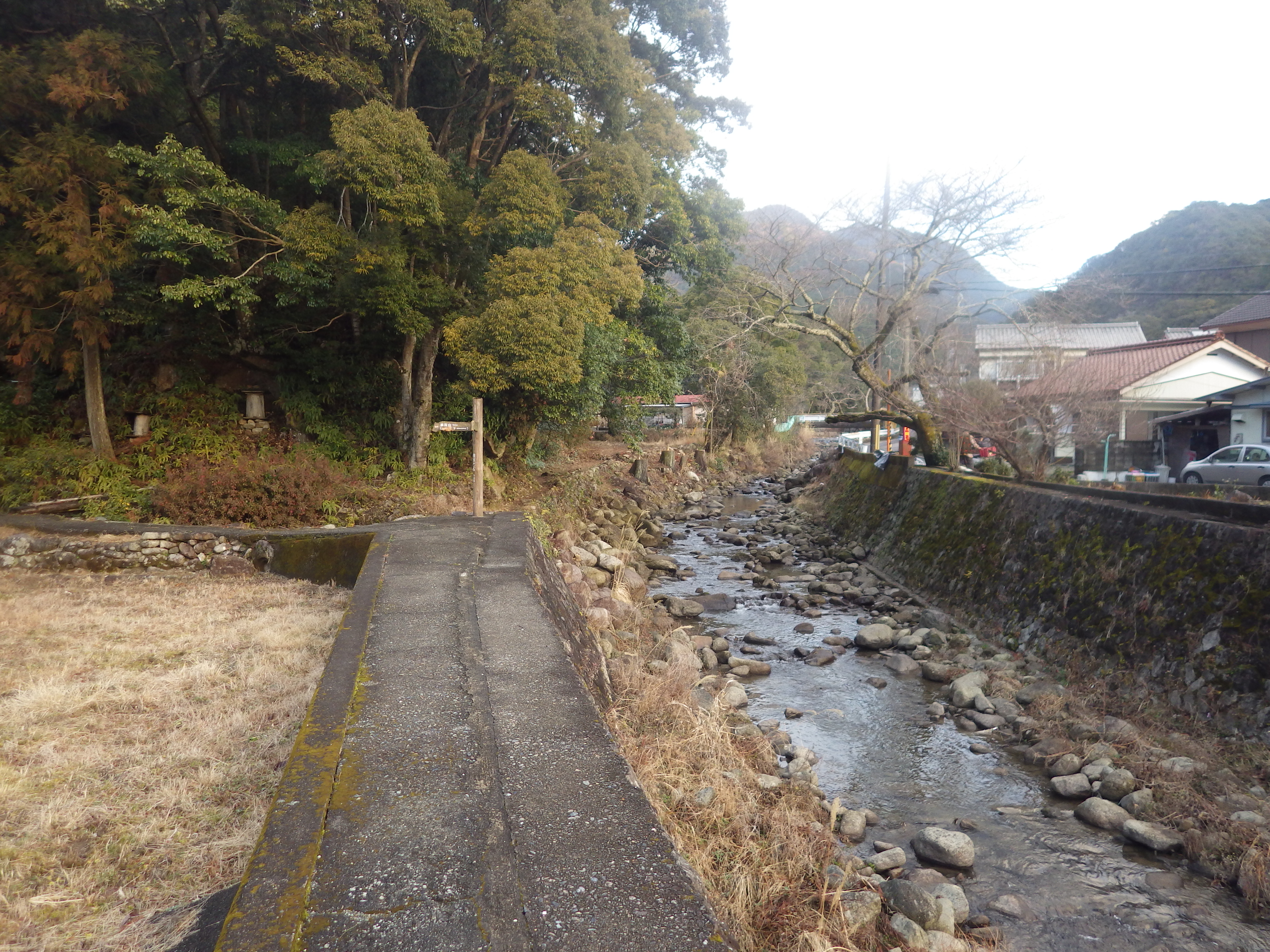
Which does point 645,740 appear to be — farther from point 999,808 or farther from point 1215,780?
point 1215,780

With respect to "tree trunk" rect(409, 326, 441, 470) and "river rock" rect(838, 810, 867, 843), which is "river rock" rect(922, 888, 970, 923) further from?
"tree trunk" rect(409, 326, 441, 470)

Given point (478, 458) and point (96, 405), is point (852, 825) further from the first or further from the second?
point (96, 405)

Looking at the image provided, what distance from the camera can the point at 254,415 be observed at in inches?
631

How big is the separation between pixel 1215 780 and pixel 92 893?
770 centimetres

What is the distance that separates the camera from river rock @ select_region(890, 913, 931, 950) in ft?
13.8

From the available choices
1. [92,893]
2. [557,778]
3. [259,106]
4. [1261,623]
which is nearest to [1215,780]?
[1261,623]

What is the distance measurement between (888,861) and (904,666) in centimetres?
468

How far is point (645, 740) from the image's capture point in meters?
5.74

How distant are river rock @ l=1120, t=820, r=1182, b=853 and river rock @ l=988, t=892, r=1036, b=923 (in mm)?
1307

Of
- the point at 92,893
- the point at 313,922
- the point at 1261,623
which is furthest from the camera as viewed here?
the point at 1261,623

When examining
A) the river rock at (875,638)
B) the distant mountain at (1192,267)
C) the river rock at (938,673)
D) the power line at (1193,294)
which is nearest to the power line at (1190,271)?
the distant mountain at (1192,267)

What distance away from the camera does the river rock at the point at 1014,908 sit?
4.83 m

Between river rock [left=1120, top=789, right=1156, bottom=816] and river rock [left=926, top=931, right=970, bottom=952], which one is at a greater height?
river rock [left=926, top=931, right=970, bottom=952]

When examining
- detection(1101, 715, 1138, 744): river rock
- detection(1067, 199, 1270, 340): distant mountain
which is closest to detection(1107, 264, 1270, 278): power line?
detection(1067, 199, 1270, 340): distant mountain
